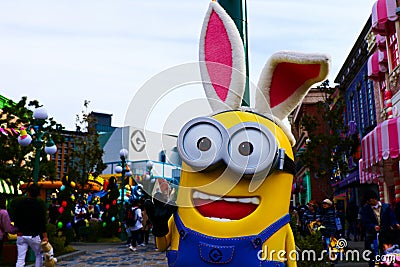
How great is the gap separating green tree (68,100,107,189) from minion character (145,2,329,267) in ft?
55.9

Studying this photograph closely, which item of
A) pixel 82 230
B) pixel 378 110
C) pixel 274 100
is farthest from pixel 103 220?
pixel 274 100

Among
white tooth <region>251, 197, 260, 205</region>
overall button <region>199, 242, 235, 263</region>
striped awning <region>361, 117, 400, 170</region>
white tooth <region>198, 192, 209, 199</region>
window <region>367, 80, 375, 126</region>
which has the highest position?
window <region>367, 80, 375, 126</region>

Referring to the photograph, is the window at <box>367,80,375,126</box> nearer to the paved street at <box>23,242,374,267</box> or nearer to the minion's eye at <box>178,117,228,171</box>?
the paved street at <box>23,242,374,267</box>

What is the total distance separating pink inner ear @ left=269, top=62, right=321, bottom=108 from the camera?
3.67m

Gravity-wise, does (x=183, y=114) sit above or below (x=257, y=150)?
above

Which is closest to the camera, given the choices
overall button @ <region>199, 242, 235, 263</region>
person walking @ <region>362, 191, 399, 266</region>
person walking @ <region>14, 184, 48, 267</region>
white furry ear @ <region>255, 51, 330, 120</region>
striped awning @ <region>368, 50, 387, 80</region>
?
overall button @ <region>199, 242, 235, 263</region>

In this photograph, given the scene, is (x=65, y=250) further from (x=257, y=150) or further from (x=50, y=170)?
(x=257, y=150)

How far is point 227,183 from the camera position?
3291mm

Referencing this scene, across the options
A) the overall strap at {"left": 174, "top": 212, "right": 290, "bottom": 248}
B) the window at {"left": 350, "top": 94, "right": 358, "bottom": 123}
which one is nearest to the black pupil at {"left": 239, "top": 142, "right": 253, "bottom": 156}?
the overall strap at {"left": 174, "top": 212, "right": 290, "bottom": 248}

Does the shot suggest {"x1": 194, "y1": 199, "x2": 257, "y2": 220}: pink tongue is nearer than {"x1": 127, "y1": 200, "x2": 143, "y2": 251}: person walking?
Yes

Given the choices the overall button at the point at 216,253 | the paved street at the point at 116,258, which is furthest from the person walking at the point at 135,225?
the overall button at the point at 216,253

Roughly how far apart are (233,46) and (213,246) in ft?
5.22

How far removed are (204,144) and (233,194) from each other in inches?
16.7

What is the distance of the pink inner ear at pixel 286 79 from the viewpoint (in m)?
3.67
